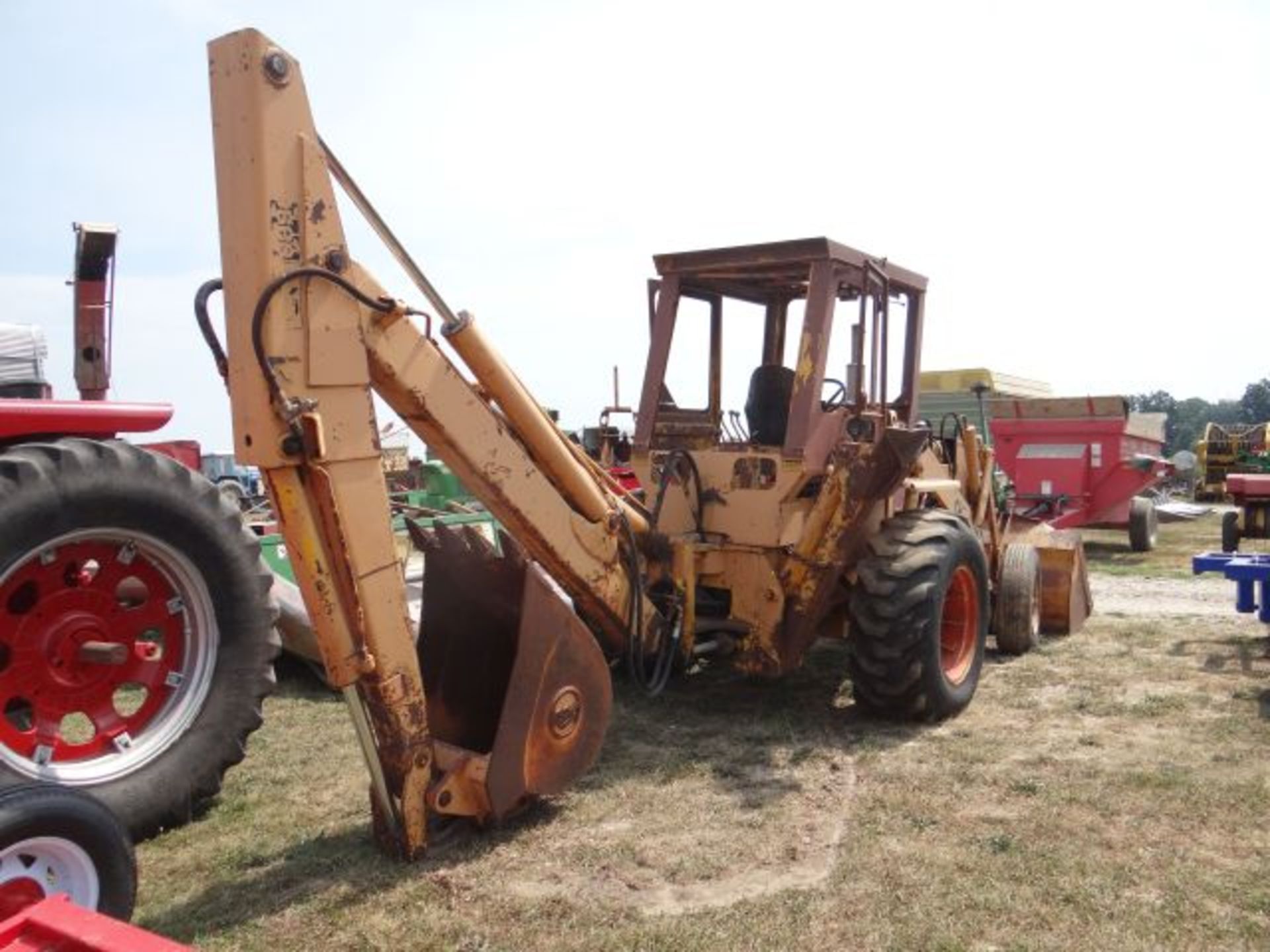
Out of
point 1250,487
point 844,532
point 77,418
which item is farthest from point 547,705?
point 1250,487

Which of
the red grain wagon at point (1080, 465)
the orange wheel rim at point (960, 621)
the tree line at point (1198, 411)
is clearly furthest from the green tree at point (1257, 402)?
the orange wheel rim at point (960, 621)

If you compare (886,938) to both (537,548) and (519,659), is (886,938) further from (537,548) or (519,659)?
(537,548)

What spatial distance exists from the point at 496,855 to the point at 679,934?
2.59 feet

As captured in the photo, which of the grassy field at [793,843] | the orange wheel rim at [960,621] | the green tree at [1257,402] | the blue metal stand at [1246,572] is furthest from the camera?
the green tree at [1257,402]

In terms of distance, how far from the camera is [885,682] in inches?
196

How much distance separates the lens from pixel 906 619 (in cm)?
490

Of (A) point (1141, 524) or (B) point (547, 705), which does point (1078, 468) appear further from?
(B) point (547, 705)

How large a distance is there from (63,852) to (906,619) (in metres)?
3.55

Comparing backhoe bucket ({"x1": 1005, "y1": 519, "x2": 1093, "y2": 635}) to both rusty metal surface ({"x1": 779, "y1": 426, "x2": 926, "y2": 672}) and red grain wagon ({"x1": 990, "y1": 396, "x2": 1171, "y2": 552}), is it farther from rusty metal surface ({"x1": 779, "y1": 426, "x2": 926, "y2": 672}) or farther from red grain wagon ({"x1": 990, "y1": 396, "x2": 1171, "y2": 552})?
red grain wagon ({"x1": 990, "y1": 396, "x2": 1171, "y2": 552})

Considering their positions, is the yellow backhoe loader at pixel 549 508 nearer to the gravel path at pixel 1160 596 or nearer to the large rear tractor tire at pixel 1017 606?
the large rear tractor tire at pixel 1017 606

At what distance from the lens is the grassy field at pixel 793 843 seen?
3053mm

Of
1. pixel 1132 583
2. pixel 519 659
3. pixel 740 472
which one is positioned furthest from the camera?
pixel 1132 583

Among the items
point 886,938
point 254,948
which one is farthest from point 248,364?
point 886,938

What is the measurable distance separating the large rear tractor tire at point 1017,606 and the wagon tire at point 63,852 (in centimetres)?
538
